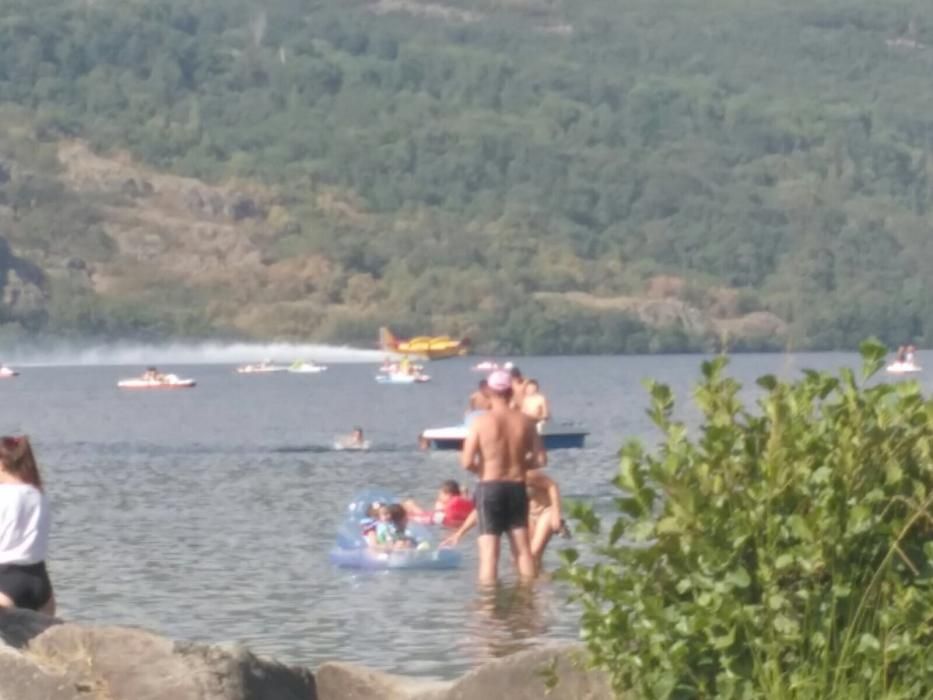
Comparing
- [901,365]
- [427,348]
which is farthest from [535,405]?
[427,348]

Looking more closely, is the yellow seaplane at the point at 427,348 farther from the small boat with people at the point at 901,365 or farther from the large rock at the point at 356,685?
the large rock at the point at 356,685

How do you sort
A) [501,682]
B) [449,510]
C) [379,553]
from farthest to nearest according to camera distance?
[449,510]
[379,553]
[501,682]

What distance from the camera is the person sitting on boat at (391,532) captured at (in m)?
19.9

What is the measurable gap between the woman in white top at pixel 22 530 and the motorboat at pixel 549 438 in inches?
1195

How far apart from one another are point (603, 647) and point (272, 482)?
29.8m

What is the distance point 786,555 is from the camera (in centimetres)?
750

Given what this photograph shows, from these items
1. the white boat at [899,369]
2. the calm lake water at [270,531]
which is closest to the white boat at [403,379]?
the calm lake water at [270,531]

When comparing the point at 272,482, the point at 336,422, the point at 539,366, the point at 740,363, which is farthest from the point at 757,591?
the point at 539,366

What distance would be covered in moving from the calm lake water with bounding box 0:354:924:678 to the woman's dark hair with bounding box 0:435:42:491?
2.98m

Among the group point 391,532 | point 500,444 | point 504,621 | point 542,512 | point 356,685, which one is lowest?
point 391,532

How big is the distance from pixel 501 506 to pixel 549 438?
25.2m

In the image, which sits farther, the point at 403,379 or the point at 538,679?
the point at 403,379

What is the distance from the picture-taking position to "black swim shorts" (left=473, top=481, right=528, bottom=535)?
1588 cm

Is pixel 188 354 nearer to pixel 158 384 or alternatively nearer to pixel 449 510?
pixel 158 384
